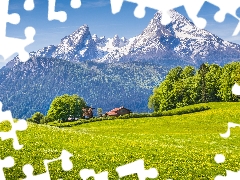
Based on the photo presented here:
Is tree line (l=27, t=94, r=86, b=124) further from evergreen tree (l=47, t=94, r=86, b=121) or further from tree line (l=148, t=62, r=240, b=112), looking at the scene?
tree line (l=148, t=62, r=240, b=112)

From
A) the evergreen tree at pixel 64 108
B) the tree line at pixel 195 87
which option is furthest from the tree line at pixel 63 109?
the tree line at pixel 195 87

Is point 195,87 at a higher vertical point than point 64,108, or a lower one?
higher

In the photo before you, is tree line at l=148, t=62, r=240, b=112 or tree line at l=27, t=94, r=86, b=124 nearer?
tree line at l=148, t=62, r=240, b=112

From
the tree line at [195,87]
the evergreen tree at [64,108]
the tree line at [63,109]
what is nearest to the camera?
the tree line at [195,87]

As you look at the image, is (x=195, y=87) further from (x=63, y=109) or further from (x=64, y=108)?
(x=63, y=109)

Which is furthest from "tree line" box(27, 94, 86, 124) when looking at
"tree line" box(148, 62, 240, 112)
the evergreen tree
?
"tree line" box(148, 62, 240, 112)

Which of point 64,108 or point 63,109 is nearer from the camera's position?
point 63,109

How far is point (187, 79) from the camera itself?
6019 inches

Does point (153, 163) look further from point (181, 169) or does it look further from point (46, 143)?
point (46, 143)

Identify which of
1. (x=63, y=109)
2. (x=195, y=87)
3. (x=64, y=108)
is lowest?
(x=63, y=109)

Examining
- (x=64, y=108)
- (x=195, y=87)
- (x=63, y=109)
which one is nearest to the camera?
(x=195, y=87)

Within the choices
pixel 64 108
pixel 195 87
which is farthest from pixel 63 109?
pixel 195 87

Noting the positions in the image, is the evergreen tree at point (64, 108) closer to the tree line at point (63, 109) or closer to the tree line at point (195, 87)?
the tree line at point (63, 109)

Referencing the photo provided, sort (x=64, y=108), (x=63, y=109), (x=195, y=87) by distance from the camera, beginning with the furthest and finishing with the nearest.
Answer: (x=64, y=108)
(x=63, y=109)
(x=195, y=87)
